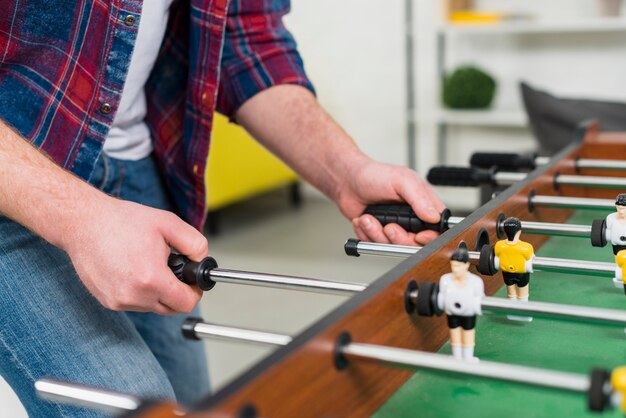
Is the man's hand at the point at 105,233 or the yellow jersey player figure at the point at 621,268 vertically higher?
the man's hand at the point at 105,233

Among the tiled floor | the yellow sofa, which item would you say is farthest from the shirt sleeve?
the yellow sofa

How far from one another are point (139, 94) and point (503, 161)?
2.17 ft

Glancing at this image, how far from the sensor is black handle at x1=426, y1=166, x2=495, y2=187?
1.36 metres

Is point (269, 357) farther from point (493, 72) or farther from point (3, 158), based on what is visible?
point (493, 72)

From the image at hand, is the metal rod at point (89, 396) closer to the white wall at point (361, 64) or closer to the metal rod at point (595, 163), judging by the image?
the metal rod at point (595, 163)

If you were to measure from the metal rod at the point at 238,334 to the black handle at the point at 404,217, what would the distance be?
424 mm

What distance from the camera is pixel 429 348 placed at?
2.85 ft

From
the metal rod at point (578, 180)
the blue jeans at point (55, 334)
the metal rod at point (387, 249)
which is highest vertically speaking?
the metal rod at point (578, 180)

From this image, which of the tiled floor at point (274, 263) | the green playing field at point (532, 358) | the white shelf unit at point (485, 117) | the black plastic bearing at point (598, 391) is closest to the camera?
the black plastic bearing at point (598, 391)

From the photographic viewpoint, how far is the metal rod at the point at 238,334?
0.76 meters

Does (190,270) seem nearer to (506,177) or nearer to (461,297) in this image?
(461,297)

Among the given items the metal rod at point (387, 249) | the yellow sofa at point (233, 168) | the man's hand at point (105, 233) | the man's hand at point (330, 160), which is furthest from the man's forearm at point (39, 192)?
the yellow sofa at point (233, 168)

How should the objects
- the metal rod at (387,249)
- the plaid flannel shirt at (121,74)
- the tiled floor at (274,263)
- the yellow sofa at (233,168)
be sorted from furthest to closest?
the yellow sofa at (233,168) < the tiled floor at (274,263) < the plaid flannel shirt at (121,74) < the metal rod at (387,249)

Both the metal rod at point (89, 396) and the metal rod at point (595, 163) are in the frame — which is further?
the metal rod at point (595, 163)
